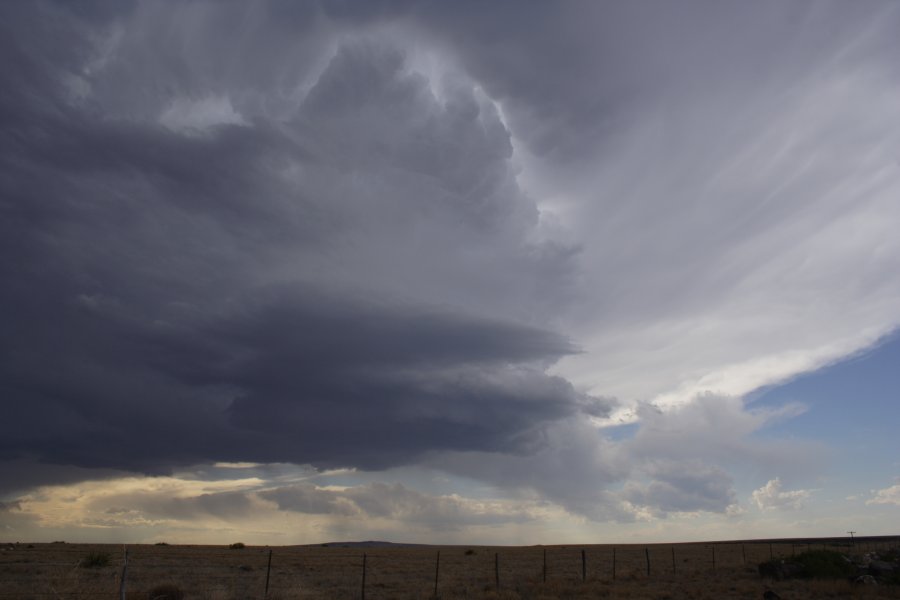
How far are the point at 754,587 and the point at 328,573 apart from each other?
30.0 meters

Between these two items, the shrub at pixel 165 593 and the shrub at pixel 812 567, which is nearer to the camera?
the shrub at pixel 165 593

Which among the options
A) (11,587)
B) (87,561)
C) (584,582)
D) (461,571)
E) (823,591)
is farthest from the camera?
(461,571)

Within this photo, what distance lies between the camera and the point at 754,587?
40031mm

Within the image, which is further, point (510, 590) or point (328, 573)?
point (328, 573)

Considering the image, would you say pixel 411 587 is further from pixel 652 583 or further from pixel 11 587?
pixel 11 587

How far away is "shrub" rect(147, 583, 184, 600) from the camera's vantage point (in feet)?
93.9

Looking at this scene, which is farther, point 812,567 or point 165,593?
point 812,567

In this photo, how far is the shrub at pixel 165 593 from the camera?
2861 centimetres

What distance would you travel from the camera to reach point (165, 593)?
29.8 meters

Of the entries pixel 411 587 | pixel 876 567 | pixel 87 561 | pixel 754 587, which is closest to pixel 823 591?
pixel 754 587

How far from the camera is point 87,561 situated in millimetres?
49094

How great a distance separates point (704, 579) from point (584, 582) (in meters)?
10.2

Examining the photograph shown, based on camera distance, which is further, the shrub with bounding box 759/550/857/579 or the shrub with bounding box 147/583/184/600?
the shrub with bounding box 759/550/857/579

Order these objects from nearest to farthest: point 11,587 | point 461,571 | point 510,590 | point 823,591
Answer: point 11,587
point 510,590
point 823,591
point 461,571
